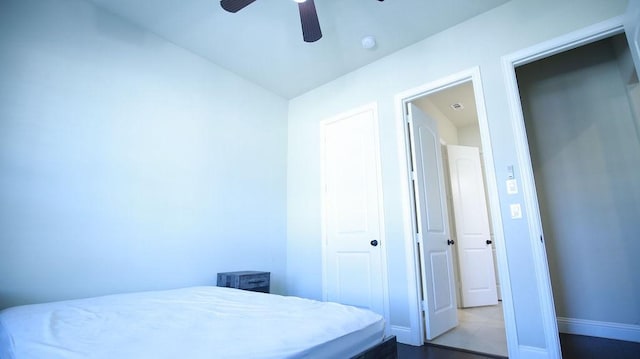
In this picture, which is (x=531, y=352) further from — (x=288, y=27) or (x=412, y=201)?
(x=288, y=27)

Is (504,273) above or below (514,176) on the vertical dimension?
below

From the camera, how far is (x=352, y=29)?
115 inches

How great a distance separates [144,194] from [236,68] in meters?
1.82

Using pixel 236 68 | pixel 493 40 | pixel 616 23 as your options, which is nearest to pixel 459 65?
pixel 493 40

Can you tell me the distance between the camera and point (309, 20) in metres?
2.13

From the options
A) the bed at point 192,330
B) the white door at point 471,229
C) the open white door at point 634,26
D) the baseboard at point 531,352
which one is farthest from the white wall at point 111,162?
the open white door at point 634,26

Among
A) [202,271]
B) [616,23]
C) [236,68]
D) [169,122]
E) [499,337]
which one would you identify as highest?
[236,68]

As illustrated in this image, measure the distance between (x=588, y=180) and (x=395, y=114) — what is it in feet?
6.91

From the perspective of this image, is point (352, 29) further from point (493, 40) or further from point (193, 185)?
point (193, 185)

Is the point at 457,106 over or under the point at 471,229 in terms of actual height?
over

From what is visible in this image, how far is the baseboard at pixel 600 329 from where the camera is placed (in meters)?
2.64

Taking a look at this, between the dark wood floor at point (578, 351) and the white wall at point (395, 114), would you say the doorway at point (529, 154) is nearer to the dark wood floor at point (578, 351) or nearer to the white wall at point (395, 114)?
the white wall at point (395, 114)

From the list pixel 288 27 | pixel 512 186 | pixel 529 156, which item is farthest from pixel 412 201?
pixel 288 27

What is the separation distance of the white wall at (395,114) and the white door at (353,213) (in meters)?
0.13
